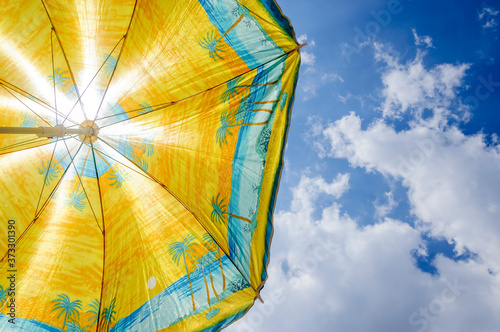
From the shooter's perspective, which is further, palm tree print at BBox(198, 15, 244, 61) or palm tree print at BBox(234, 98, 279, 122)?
palm tree print at BBox(234, 98, 279, 122)

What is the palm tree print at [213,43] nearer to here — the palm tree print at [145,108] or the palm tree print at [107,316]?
the palm tree print at [145,108]

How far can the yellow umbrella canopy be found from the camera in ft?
11.5

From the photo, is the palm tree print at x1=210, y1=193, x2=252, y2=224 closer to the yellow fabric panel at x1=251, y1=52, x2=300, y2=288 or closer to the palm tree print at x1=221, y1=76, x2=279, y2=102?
the yellow fabric panel at x1=251, y1=52, x2=300, y2=288

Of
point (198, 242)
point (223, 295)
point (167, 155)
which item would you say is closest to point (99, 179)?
point (167, 155)

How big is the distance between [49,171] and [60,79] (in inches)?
46.6

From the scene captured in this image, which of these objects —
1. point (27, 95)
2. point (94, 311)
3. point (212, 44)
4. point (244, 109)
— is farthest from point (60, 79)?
point (94, 311)

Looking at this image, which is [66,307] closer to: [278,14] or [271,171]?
[271,171]

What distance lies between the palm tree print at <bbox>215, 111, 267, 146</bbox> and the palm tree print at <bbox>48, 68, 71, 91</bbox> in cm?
200

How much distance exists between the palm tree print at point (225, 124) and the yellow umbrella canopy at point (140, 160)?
0.06 ft

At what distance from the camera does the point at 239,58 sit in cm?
369

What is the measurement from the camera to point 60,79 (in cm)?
379

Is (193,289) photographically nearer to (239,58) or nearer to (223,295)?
(223,295)

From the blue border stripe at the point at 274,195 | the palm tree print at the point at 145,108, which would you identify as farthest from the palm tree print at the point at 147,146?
the blue border stripe at the point at 274,195

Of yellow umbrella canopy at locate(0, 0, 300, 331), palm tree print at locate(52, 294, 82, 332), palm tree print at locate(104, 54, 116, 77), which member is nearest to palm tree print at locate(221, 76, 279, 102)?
yellow umbrella canopy at locate(0, 0, 300, 331)
